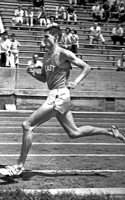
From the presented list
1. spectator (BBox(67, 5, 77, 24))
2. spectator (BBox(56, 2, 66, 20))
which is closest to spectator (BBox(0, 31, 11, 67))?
spectator (BBox(56, 2, 66, 20))

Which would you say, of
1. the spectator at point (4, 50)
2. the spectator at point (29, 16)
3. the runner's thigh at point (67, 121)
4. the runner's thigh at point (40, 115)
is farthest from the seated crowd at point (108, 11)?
the runner's thigh at point (40, 115)

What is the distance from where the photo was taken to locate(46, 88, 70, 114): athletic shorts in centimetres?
765

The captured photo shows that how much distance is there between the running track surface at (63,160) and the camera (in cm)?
730

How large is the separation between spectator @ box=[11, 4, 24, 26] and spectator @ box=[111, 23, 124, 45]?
4874 millimetres

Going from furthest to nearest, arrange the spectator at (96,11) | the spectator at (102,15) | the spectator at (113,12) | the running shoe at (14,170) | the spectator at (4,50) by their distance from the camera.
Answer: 1. the spectator at (113,12)
2. the spectator at (102,15)
3. the spectator at (96,11)
4. the spectator at (4,50)
5. the running shoe at (14,170)

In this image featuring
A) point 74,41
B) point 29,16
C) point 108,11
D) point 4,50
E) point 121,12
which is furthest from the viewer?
point 121,12

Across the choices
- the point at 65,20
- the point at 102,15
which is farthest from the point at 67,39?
the point at 102,15

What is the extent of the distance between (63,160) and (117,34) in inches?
778

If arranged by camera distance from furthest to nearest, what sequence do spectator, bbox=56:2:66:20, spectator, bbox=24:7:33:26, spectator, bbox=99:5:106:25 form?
spectator, bbox=99:5:106:25, spectator, bbox=56:2:66:20, spectator, bbox=24:7:33:26

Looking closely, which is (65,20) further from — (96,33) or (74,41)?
(74,41)

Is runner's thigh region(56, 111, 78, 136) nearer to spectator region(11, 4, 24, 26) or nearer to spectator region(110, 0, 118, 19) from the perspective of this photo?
spectator region(11, 4, 24, 26)

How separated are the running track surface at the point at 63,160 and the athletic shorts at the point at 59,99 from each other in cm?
99

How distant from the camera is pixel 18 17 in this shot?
2720 centimetres

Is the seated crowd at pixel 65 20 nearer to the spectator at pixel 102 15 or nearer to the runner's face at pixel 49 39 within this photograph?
the spectator at pixel 102 15
